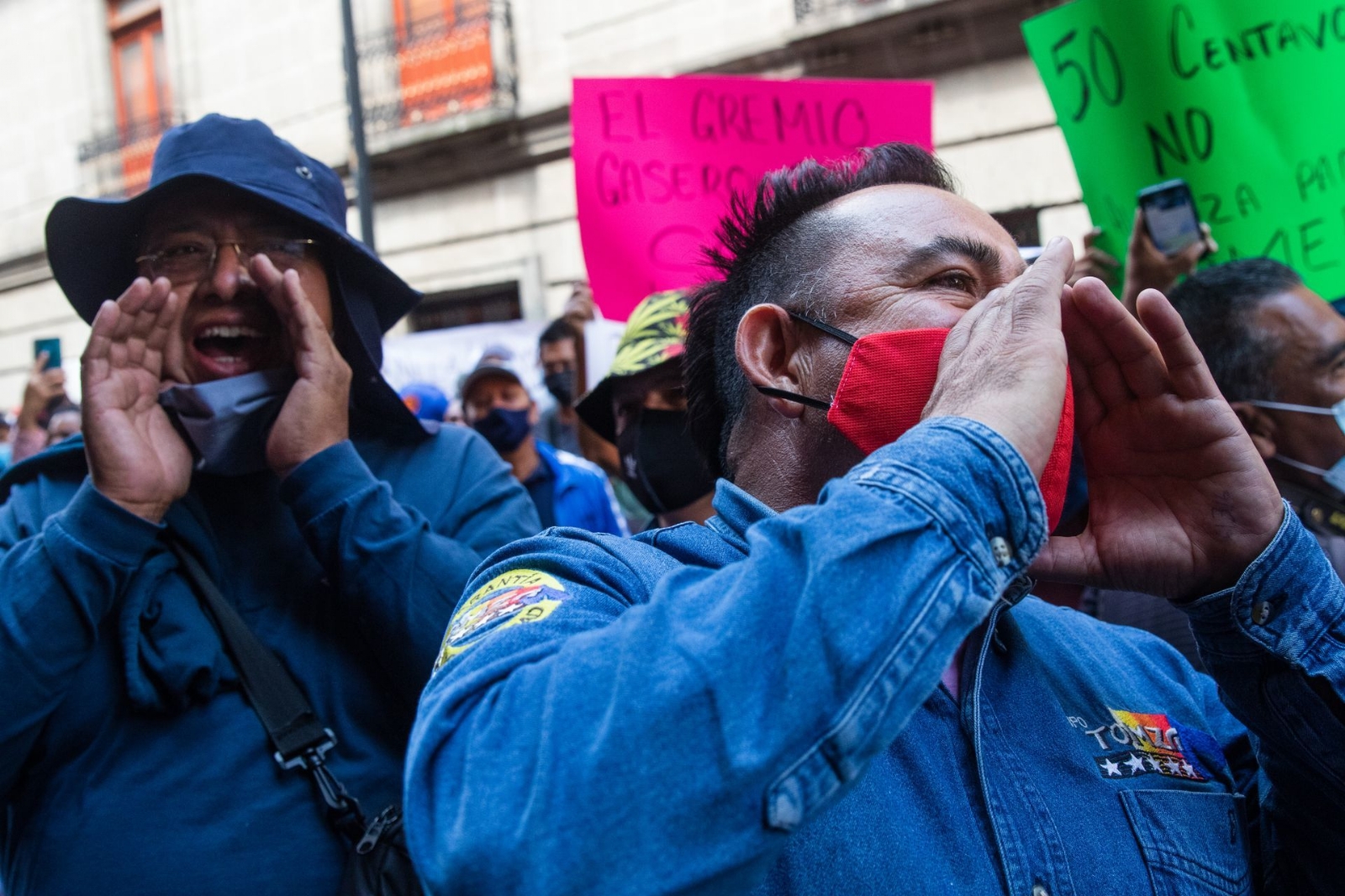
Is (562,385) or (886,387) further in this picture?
(562,385)

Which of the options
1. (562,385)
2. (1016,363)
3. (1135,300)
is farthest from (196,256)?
(562,385)

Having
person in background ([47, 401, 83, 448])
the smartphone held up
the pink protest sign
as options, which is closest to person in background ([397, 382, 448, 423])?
the pink protest sign

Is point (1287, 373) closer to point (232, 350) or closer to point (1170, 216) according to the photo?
point (1170, 216)

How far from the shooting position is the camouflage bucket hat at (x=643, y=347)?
9.78ft

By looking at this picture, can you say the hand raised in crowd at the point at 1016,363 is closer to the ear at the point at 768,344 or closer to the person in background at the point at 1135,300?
the ear at the point at 768,344

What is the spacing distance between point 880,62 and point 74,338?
10.9 metres

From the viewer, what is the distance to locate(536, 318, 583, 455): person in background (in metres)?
5.71

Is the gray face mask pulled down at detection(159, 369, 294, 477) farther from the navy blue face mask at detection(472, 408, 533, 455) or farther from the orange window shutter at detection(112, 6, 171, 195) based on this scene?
the orange window shutter at detection(112, 6, 171, 195)

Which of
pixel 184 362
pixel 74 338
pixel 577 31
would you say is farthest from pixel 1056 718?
pixel 74 338

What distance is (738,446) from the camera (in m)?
1.82

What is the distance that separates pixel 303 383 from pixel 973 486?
134 centimetres

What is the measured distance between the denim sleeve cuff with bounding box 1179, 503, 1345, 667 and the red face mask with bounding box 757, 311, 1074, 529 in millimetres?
302

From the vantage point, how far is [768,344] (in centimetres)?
173

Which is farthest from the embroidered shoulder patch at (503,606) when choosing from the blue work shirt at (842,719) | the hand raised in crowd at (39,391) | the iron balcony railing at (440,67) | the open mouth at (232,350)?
the iron balcony railing at (440,67)
